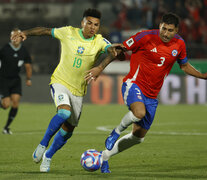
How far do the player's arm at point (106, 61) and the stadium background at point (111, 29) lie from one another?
45.2 feet

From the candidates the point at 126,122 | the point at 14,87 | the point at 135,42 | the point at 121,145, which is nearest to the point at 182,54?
the point at 135,42

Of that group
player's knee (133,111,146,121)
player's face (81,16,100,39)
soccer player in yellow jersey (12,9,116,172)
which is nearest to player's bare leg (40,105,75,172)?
soccer player in yellow jersey (12,9,116,172)

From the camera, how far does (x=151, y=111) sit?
297 inches

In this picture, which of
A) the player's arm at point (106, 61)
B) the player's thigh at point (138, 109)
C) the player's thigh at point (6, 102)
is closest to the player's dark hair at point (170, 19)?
the player's arm at point (106, 61)

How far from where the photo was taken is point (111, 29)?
24.0 metres

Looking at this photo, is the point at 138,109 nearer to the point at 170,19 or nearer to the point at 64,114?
the point at 64,114

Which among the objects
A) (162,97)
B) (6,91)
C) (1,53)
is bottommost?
(162,97)

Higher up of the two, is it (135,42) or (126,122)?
(135,42)

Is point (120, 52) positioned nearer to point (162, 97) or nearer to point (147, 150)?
point (147, 150)

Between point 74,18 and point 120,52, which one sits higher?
point 120,52

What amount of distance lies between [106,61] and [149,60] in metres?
0.71

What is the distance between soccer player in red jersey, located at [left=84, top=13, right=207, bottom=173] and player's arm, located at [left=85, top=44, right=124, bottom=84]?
0.28 ft

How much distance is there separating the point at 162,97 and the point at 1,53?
9.29 m

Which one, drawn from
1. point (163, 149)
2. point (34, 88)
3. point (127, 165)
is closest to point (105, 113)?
point (34, 88)
